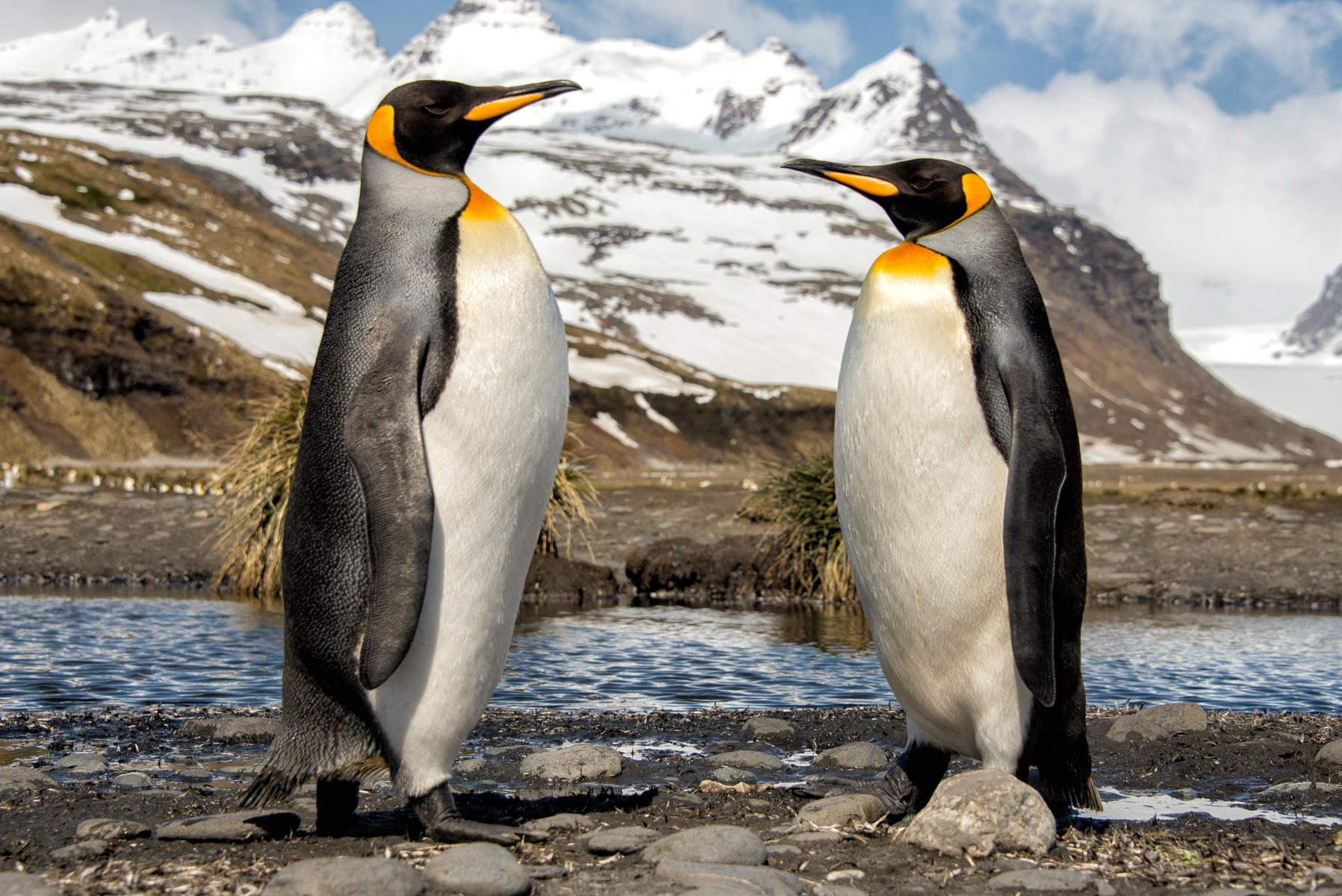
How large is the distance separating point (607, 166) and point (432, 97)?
165585mm

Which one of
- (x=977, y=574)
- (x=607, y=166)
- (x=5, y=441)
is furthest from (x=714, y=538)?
(x=607, y=166)

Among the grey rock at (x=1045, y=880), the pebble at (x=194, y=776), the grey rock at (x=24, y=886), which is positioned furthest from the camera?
the pebble at (x=194, y=776)

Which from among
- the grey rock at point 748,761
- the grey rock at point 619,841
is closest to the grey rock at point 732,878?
the grey rock at point 619,841

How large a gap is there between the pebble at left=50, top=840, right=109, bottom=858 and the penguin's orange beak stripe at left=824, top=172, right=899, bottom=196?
3.16m

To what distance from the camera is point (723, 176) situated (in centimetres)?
16975

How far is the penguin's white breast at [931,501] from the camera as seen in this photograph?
397 cm

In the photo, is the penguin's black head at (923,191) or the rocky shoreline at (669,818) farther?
the penguin's black head at (923,191)

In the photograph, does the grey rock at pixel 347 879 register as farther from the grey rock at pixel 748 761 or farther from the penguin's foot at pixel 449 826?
the grey rock at pixel 748 761

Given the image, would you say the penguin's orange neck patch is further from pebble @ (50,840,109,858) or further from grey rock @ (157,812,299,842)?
pebble @ (50,840,109,858)

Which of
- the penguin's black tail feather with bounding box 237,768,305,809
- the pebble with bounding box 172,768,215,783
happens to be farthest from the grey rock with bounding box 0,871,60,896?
the pebble with bounding box 172,768,215,783

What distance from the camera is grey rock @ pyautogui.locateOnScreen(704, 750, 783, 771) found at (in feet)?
16.6

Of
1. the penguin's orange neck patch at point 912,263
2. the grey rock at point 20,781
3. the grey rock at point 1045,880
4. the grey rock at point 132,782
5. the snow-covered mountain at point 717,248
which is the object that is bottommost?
the grey rock at point 132,782

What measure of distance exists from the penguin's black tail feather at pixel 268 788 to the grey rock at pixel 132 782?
Result: 3.05ft

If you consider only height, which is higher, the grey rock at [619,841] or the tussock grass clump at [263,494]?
the tussock grass clump at [263,494]
